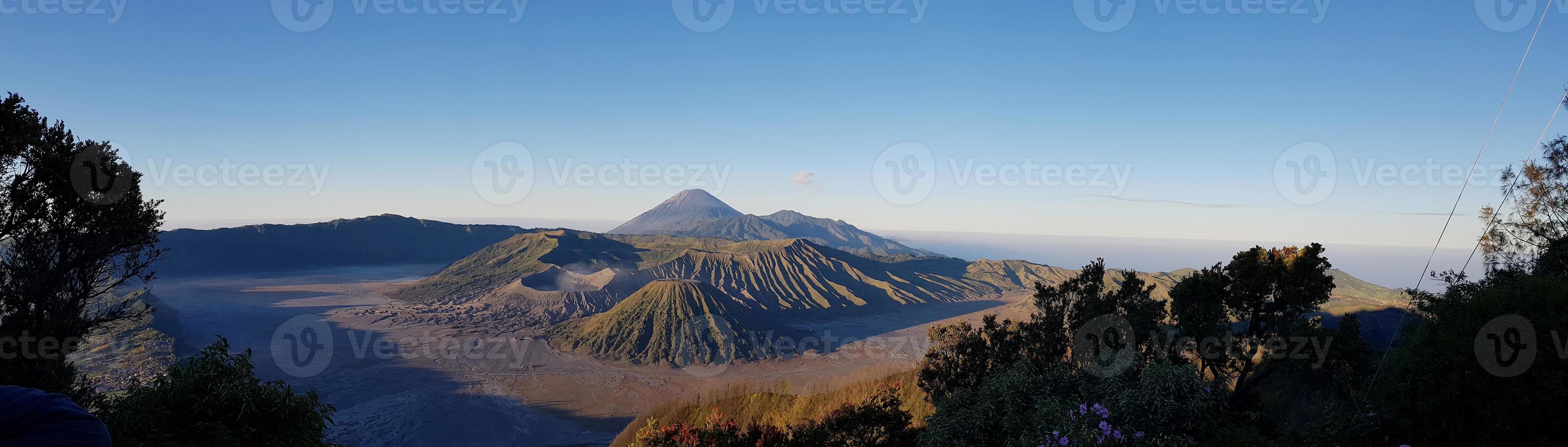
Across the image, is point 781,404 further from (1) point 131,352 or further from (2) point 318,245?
(2) point 318,245

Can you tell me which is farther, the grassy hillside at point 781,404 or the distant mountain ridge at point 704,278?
the distant mountain ridge at point 704,278

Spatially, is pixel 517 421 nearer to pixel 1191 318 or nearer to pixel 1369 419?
pixel 1191 318

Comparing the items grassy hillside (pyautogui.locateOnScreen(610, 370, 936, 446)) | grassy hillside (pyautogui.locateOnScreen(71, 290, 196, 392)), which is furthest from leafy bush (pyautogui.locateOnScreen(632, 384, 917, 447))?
grassy hillside (pyautogui.locateOnScreen(71, 290, 196, 392))

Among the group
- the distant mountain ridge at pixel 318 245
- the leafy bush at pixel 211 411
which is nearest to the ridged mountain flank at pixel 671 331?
the leafy bush at pixel 211 411

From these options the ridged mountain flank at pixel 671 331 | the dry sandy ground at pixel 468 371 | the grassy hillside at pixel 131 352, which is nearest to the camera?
the dry sandy ground at pixel 468 371

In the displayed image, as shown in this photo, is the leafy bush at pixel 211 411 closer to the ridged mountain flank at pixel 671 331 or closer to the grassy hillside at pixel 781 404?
the grassy hillside at pixel 781 404

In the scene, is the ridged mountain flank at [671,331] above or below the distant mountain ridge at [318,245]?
below

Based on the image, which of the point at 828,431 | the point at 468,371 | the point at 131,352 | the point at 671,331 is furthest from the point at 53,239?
the point at 131,352

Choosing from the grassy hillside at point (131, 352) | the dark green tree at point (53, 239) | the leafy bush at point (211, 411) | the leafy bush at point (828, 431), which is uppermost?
the dark green tree at point (53, 239)

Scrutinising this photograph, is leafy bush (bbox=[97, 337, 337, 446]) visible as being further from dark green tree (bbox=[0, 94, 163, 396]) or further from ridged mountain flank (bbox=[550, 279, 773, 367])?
ridged mountain flank (bbox=[550, 279, 773, 367])
